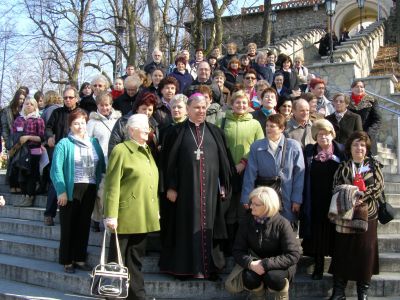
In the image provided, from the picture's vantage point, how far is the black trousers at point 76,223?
5.30m

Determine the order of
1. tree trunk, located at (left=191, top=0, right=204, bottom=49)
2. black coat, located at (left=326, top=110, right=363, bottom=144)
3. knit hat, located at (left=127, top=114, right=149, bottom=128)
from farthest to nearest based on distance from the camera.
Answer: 1. tree trunk, located at (left=191, top=0, right=204, bottom=49)
2. black coat, located at (left=326, top=110, right=363, bottom=144)
3. knit hat, located at (left=127, top=114, right=149, bottom=128)

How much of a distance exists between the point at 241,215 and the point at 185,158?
92 centimetres

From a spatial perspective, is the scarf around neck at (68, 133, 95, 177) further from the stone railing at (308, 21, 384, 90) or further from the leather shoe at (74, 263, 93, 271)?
the stone railing at (308, 21, 384, 90)

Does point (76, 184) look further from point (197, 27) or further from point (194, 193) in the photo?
point (197, 27)

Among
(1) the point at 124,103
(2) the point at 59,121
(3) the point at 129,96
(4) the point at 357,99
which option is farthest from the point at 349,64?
(2) the point at 59,121

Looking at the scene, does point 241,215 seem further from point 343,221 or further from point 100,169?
point 100,169

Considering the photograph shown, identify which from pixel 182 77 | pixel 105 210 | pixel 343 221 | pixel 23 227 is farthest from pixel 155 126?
pixel 182 77

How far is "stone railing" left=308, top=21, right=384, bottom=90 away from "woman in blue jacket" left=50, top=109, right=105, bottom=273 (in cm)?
976

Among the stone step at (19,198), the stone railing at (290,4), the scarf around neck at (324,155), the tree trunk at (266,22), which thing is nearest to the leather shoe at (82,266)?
the stone step at (19,198)

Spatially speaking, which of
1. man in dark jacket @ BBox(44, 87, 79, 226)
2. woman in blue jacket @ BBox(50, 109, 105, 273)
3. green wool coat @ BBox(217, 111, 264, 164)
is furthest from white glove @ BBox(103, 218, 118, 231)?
man in dark jacket @ BBox(44, 87, 79, 226)

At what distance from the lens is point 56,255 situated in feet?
19.7

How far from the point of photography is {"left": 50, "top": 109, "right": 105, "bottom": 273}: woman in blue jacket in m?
5.28

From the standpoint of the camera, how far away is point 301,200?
5.05 metres

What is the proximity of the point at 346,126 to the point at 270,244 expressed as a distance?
242cm
